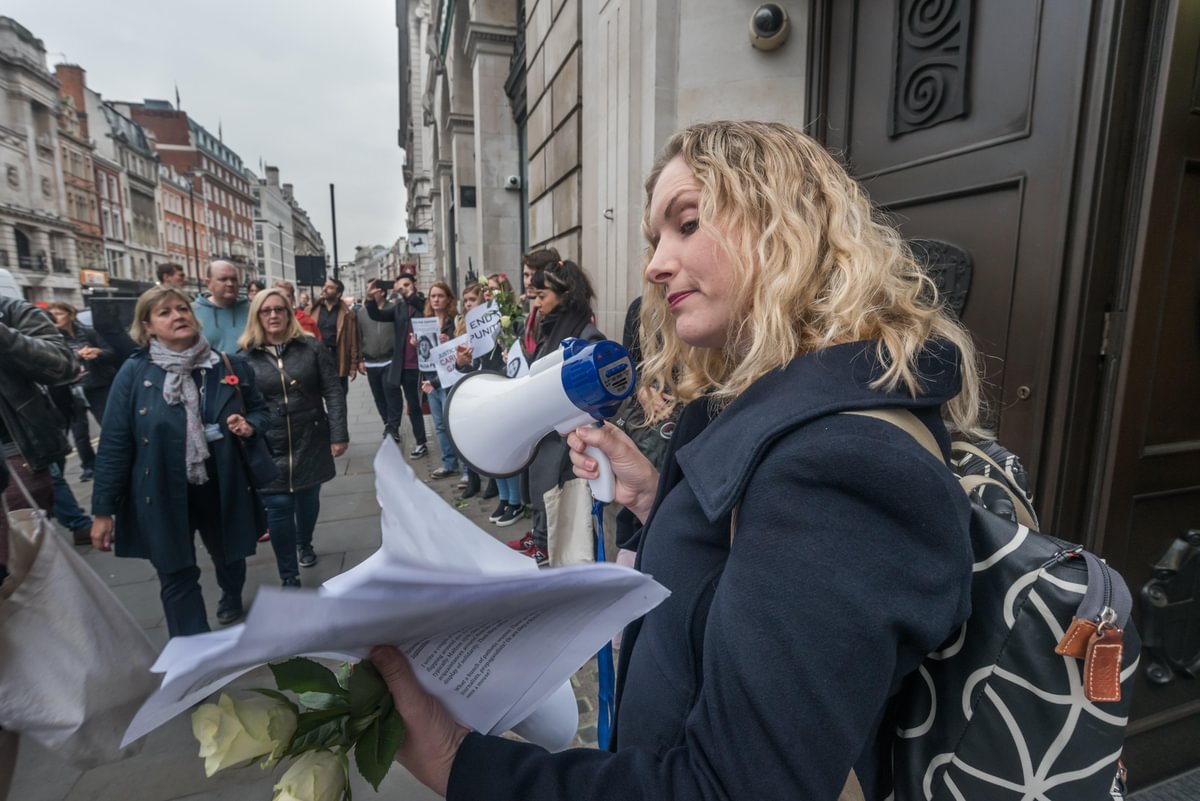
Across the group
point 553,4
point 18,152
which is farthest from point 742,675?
point 18,152

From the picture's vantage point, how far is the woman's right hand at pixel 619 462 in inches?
62.8

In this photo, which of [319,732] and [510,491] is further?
[510,491]

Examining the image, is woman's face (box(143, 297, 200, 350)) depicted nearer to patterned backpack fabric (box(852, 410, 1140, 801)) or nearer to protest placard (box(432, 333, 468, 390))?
protest placard (box(432, 333, 468, 390))

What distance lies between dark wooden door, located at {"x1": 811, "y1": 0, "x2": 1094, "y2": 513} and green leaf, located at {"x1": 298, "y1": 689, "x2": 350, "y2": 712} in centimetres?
226

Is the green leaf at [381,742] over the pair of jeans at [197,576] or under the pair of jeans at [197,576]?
over

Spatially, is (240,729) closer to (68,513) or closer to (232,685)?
(232,685)

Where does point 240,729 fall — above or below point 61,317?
below

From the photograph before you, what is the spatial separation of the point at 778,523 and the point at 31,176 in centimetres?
6514

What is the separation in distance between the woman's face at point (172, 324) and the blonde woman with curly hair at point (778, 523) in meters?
3.16

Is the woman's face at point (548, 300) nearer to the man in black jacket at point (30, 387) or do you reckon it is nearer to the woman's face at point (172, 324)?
the woman's face at point (172, 324)

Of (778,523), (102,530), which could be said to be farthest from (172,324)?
(778,523)

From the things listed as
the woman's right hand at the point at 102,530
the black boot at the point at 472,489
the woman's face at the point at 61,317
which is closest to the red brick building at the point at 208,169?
the woman's face at the point at 61,317

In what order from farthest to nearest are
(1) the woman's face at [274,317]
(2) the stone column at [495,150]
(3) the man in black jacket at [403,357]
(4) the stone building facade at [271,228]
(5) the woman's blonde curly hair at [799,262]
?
(4) the stone building facade at [271,228] → (2) the stone column at [495,150] → (3) the man in black jacket at [403,357] → (1) the woman's face at [274,317] → (5) the woman's blonde curly hair at [799,262]

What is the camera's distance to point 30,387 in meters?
3.67
